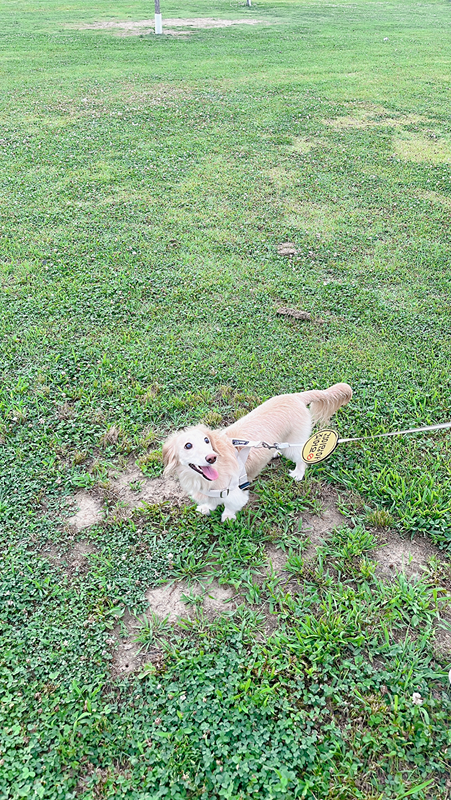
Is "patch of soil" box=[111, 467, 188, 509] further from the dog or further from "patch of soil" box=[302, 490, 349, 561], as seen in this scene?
"patch of soil" box=[302, 490, 349, 561]

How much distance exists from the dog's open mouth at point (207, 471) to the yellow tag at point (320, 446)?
0.73 metres

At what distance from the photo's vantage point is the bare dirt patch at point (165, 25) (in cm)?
1883

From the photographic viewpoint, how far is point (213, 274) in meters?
5.65

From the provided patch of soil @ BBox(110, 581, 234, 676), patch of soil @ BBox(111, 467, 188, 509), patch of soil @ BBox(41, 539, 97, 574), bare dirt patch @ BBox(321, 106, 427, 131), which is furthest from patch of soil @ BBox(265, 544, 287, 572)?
bare dirt patch @ BBox(321, 106, 427, 131)

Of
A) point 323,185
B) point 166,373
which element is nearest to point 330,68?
point 323,185

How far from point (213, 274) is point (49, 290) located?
1.82 metres

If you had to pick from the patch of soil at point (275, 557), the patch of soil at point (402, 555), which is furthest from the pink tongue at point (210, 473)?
the patch of soil at point (402, 555)

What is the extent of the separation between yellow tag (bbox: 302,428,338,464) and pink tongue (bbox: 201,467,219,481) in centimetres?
72

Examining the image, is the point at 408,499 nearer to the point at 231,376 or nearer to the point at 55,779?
the point at 231,376

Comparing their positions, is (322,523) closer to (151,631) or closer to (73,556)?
(151,631)

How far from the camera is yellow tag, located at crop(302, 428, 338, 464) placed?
3129 millimetres

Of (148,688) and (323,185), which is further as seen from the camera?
(323,185)

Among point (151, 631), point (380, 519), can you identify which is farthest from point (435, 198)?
point (151, 631)

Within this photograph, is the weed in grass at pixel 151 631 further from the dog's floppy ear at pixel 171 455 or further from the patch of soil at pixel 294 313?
the patch of soil at pixel 294 313
